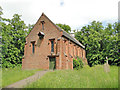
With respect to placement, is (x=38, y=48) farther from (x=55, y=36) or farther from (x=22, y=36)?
Answer: (x=22, y=36)

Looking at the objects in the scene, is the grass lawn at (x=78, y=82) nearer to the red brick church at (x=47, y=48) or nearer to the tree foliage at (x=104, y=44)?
the red brick church at (x=47, y=48)

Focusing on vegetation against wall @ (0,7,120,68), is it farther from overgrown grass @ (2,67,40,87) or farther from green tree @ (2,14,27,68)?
overgrown grass @ (2,67,40,87)

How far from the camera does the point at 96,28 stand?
34.1 metres

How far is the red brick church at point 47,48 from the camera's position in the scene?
1888 centimetres

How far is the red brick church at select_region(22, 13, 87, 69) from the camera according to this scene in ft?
Result: 61.9

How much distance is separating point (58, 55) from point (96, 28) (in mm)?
21810

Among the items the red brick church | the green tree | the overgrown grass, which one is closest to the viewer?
the overgrown grass

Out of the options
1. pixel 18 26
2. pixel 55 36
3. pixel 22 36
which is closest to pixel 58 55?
pixel 55 36

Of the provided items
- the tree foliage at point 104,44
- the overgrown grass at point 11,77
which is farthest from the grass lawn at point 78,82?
the tree foliage at point 104,44

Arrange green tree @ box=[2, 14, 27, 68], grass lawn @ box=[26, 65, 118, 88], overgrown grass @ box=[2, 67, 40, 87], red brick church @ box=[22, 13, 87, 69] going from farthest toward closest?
green tree @ box=[2, 14, 27, 68]
red brick church @ box=[22, 13, 87, 69]
overgrown grass @ box=[2, 67, 40, 87]
grass lawn @ box=[26, 65, 118, 88]

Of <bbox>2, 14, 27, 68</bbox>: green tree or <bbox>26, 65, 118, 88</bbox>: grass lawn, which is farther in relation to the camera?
<bbox>2, 14, 27, 68</bbox>: green tree

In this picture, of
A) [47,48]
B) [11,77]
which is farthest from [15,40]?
[11,77]

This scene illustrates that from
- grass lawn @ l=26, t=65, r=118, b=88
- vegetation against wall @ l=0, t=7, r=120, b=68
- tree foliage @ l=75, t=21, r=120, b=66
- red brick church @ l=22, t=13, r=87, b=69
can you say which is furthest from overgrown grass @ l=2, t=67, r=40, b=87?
tree foliage @ l=75, t=21, r=120, b=66

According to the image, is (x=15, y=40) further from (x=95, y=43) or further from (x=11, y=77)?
(x=95, y=43)
